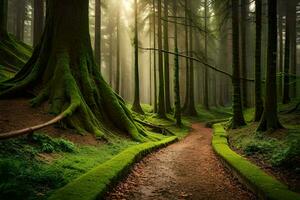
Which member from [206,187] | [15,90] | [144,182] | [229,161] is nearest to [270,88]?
[229,161]

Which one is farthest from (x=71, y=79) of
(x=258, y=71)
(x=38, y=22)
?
(x=38, y=22)

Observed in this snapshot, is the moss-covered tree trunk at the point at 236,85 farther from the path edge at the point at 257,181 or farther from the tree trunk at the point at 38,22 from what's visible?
the tree trunk at the point at 38,22

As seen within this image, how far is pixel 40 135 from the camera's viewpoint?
8133 millimetres

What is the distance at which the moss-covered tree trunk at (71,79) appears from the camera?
424 inches

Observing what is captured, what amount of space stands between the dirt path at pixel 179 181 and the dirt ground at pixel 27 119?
215cm

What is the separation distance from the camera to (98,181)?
19.5 feet

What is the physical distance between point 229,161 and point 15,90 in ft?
27.0

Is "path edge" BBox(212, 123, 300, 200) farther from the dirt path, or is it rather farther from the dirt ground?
the dirt ground

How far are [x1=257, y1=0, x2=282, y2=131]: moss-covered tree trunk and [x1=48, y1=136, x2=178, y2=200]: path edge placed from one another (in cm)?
566

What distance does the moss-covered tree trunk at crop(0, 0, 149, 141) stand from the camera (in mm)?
10773

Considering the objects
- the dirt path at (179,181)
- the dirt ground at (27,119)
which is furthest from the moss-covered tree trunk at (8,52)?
the dirt path at (179,181)

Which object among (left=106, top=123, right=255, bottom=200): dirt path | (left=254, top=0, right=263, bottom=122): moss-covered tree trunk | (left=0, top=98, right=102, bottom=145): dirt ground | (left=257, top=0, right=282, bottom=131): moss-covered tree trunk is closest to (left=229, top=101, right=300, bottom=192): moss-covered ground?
(left=257, top=0, right=282, bottom=131): moss-covered tree trunk

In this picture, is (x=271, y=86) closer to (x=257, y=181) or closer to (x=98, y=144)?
(x=257, y=181)

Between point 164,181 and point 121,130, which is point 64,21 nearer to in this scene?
point 121,130
